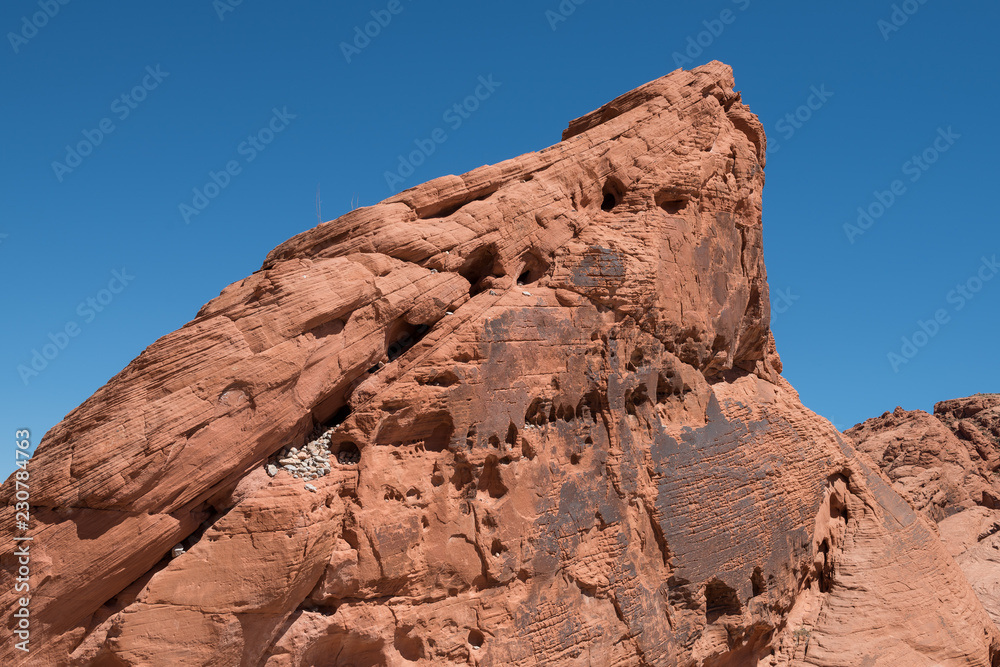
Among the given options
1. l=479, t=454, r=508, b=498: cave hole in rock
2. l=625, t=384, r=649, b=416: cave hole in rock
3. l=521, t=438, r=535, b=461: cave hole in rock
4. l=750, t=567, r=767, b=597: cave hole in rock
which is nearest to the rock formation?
l=750, t=567, r=767, b=597: cave hole in rock

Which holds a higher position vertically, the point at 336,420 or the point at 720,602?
the point at 336,420

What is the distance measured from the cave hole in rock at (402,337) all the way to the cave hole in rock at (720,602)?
6.68 meters

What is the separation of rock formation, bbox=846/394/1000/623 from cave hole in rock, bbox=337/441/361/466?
2147cm

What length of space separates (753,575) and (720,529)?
1.29m

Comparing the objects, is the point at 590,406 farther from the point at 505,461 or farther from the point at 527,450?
the point at 505,461

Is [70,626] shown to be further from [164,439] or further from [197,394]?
[197,394]

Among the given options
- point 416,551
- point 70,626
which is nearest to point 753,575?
point 416,551

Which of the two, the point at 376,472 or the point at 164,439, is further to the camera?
the point at 376,472

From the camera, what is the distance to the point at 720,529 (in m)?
14.2

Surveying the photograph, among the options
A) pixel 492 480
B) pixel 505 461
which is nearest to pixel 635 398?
pixel 505 461

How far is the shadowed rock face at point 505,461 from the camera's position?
A: 10125 millimetres

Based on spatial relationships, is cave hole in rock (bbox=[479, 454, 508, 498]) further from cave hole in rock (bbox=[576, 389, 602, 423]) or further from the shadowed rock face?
cave hole in rock (bbox=[576, 389, 602, 423])

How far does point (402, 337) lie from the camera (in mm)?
12383

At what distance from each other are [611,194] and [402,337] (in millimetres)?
5123
